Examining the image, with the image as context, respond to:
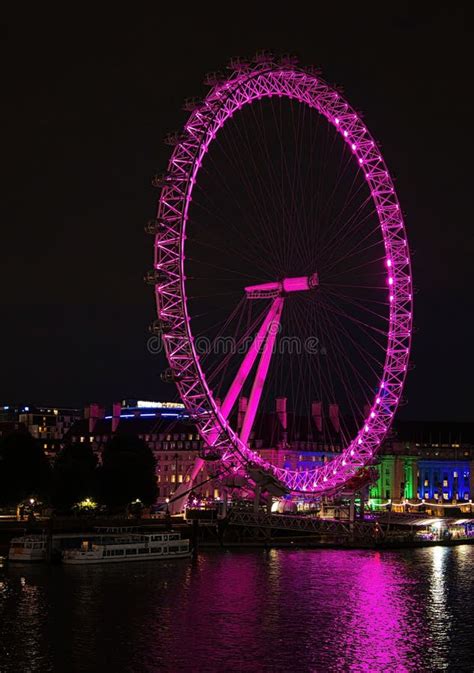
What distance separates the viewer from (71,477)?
2975 inches

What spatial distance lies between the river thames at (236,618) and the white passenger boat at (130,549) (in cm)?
137

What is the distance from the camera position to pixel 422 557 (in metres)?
62.8

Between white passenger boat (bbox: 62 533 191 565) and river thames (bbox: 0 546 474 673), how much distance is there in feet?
4.50

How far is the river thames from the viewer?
33375mm

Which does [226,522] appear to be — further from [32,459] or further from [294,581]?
[294,581]

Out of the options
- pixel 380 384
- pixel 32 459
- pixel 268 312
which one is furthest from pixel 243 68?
pixel 32 459

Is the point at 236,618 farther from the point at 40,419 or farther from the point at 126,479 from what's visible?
the point at 40,419

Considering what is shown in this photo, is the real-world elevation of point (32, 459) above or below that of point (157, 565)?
above

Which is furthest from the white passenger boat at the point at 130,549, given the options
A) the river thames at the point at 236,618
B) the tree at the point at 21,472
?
the tree at the point at 21,472

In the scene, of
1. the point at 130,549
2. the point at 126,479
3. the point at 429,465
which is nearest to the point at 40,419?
the point at 429,465

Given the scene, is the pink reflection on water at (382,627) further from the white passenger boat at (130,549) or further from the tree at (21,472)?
the tree at (21,472)

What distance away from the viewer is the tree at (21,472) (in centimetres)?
7188

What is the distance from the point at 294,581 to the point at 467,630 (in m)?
11.8

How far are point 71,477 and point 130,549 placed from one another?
19176mm
